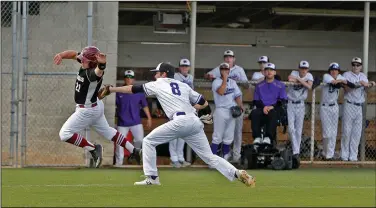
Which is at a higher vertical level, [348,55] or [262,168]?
[348,55]

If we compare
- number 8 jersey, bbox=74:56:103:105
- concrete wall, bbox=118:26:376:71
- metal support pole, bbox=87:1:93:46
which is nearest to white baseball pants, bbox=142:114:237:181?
number 8 jersey, bbox=74:56:103:105

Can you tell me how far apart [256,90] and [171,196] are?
7456mm

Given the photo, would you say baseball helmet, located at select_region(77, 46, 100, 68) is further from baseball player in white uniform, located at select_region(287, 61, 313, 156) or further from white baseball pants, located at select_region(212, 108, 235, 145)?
baseball player in white uniform, located at select_region(287, 61, 313, 156)

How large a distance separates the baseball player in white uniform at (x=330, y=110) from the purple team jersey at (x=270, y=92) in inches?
52.3

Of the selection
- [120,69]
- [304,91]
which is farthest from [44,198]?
[120,69]

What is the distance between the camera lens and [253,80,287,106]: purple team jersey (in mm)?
17672

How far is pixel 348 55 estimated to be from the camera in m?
22.9

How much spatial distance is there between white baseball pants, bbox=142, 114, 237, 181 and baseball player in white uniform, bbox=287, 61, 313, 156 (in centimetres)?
647

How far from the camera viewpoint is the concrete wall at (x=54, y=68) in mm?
18328

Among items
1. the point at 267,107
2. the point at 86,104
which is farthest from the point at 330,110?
the point at 86,104

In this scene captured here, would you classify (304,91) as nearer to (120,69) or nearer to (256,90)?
(256,90)

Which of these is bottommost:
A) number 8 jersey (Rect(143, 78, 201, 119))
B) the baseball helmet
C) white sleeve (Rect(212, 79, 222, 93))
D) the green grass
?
the green grass

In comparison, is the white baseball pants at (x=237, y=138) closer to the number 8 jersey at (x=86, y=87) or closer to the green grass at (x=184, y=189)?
the green grass at (x=184, y=189)

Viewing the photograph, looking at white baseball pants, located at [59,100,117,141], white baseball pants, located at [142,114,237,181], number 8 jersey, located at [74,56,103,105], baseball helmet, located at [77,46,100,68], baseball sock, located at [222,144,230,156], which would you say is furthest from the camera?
baseball sock, located at [222,144,230,156]
